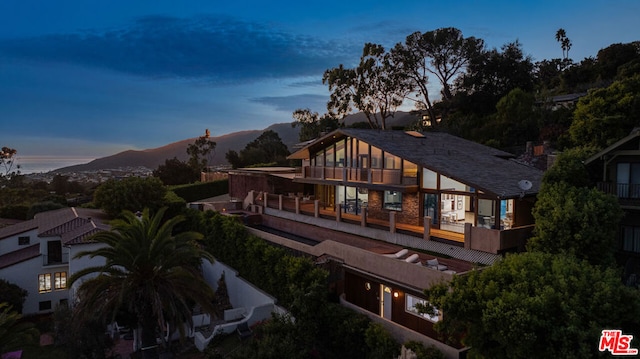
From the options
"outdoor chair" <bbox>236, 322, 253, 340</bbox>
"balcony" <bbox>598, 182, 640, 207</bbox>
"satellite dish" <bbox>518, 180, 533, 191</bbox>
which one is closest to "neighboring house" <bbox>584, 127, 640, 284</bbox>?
"balcony" <bbox>598, 182, 640, 207</bbox>

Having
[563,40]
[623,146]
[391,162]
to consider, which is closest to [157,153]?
[563,40]

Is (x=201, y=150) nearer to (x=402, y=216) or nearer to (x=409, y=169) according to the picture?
(x=402, y=216)

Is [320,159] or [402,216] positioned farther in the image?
[320,159]

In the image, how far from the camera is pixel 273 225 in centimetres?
3338

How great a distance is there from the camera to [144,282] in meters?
20.9

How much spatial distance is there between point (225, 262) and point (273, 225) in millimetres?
4787

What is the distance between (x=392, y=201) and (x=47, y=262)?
24.3 meters

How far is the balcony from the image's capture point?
19.9m

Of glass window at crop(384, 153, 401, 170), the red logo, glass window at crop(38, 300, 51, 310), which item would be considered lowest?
glass window at crop(38, 300, 51, 310)

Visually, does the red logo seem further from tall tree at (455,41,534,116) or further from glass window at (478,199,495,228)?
tall tree at (455,41,534,116)

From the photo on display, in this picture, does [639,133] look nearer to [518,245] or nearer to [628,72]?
[518,245]

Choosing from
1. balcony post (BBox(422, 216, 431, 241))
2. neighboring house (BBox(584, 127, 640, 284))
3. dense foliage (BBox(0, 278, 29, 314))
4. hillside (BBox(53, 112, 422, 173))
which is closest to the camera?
neighboring house (BBox(584, 127, 640, 284))

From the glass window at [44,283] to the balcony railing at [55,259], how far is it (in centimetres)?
86

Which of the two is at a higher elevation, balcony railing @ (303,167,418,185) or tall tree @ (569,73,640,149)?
tall tree @ (569,73,640,149)
